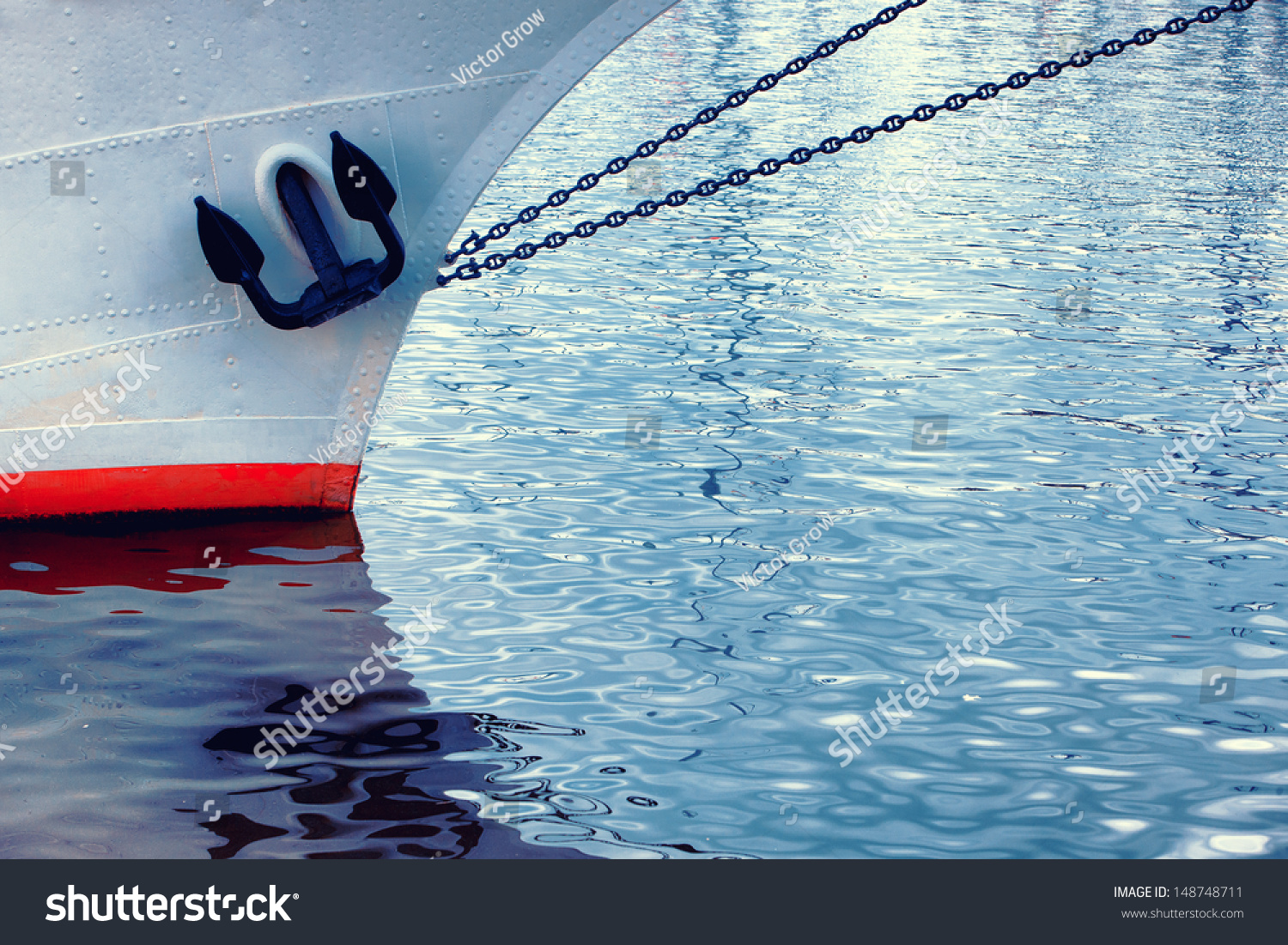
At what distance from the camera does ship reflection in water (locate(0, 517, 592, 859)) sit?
4543mm

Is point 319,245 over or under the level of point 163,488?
over

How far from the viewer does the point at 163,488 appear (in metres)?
→ 6.63

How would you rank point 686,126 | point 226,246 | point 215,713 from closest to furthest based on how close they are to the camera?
point 215,713 → point 226,246 → point 686,126

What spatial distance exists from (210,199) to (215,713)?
8.18ft

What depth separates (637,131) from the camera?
2033 centimetres

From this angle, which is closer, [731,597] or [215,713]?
[215,713]

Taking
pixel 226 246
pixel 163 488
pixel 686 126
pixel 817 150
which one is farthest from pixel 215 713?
pixel 817 150

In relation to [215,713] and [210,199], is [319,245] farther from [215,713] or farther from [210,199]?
[215,713]

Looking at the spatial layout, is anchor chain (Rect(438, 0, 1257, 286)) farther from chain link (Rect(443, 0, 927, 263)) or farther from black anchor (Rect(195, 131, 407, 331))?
black anchor (Rect(195, 131, 407, 331))

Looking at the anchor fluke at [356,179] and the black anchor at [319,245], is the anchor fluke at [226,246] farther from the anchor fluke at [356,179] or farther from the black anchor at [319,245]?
→ the anchor fluke at [356,179]

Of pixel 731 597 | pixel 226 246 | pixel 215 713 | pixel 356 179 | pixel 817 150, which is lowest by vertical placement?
pixel 215 713

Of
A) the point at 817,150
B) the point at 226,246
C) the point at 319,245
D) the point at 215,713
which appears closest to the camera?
the point at 215,713

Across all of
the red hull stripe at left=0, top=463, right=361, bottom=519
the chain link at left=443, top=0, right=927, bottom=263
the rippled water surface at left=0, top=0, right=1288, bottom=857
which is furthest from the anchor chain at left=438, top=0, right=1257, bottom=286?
the rippled water surface at left=0, top=0, right=1288, bottom=857

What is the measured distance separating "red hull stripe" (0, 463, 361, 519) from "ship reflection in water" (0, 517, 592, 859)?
0.48 ft
